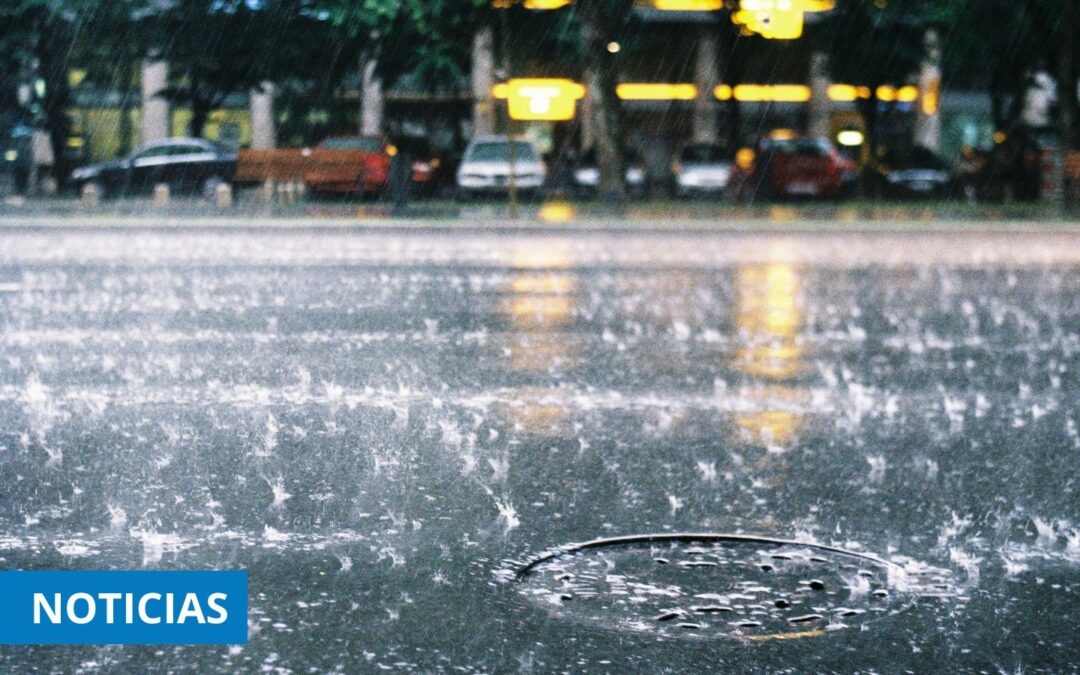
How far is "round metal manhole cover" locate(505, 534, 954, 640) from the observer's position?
15.4 ft

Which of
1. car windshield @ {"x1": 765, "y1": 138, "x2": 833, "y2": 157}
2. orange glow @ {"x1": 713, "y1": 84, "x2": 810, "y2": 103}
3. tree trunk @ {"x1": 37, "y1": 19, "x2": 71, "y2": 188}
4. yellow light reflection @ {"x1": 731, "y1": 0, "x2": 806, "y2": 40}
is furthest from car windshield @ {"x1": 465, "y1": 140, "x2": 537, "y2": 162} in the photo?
orange glow @ {"x1": 713, "y1": 84, "x2": 810, "y2": 103}

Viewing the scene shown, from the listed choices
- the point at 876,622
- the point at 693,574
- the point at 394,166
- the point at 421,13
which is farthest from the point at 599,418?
the point at 421,13

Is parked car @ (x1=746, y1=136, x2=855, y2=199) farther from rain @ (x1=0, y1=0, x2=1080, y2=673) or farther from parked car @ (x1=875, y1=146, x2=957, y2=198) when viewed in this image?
rain @ (x1=0, y1=0, x2=1080, y2=673)

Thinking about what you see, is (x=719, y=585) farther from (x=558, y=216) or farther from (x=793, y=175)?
(x=793, y=175)

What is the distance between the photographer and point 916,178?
41438 millimetres

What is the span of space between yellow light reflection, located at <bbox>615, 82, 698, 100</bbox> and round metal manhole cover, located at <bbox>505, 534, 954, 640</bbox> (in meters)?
48.6

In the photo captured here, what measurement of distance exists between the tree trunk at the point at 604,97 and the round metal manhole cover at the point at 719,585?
27.5 m

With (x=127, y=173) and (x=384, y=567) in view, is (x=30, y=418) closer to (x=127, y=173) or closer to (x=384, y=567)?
(x=384, y=567)

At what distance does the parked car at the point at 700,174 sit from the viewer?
128 feet

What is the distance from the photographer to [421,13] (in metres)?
32.5

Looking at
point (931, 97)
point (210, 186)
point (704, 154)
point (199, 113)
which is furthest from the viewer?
point (931, 97)

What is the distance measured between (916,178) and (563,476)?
36.3m

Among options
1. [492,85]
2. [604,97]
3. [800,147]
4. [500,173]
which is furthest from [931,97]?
[604,97]

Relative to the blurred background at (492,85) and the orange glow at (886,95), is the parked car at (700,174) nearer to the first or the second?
the blurred background at (492,85)
